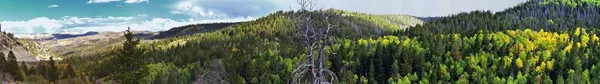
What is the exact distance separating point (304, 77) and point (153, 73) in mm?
178179

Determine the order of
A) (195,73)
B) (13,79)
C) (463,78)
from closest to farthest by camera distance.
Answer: (13,79) < (463,78) < (195,73)

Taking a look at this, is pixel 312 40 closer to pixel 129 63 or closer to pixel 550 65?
pixel 129 63

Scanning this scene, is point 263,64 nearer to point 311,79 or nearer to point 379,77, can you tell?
point 379,77

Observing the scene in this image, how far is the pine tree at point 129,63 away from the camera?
7850cm

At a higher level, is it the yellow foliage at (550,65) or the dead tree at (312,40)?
the dead tree at (312,40)

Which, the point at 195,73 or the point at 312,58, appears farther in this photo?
the point at 195,73

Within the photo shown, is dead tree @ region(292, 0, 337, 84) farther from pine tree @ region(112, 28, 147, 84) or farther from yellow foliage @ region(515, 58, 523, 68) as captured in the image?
yellow foliage @ region(515, 58, 523, 68)

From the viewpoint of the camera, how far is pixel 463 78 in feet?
568

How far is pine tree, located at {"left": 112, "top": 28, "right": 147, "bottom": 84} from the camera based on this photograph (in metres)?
78.5

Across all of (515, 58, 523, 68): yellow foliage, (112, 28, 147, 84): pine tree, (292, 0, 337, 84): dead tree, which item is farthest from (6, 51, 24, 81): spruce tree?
(292, 0, 337, 84): dead tree

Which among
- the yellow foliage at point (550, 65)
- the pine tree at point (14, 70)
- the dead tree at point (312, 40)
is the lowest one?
the yellow foliage at point (550, 65)

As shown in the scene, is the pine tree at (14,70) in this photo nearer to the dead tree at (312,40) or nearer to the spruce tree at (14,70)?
the spruce tree at (14,70)

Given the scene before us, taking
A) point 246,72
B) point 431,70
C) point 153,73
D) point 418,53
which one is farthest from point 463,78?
point 153,73

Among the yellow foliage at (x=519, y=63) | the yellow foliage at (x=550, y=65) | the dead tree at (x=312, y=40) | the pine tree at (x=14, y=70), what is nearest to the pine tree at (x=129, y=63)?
the dead tree at (x=312, y=40)
